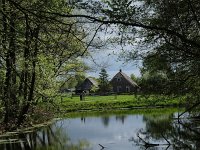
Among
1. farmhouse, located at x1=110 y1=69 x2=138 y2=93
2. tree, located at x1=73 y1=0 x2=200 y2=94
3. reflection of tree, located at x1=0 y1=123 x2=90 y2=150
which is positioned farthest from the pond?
farmhouse, located at x1=110 y1=69 x2=138 y2=93

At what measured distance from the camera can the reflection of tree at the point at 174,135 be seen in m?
20.0

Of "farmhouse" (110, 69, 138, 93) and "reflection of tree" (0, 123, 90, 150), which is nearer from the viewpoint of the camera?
"reflection of tree" (0, 123, 90, 150)

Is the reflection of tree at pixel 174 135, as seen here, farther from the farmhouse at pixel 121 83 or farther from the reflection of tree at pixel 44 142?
the farmhouse at pixel 121 83

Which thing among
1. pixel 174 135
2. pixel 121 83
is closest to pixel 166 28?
pixel 174 135

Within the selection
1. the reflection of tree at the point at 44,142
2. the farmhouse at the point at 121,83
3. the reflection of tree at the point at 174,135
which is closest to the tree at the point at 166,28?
the reflection of tree at the point at 174,135

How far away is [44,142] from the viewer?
24.0 m

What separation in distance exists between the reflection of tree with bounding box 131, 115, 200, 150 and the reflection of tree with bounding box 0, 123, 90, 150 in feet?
10.9

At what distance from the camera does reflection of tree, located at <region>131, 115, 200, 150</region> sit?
19969 millimetres

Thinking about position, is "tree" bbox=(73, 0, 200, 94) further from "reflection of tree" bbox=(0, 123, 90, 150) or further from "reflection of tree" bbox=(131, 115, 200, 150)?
"reflection of tree" bbox=(0, 123, 90, 150)

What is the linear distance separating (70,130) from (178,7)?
61.8 ft

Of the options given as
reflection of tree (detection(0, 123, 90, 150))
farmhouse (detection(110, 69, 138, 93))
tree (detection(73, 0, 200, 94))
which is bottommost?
reflection of tree (detection(0, 123, 90, 150))

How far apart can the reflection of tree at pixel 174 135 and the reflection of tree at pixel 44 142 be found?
10.9 feet

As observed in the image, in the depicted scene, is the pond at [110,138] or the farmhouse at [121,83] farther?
the farmhouse at [121,83]

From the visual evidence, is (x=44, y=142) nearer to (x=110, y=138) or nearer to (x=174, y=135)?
(x=110, y=138)
